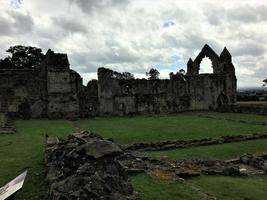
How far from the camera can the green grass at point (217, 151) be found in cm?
1772

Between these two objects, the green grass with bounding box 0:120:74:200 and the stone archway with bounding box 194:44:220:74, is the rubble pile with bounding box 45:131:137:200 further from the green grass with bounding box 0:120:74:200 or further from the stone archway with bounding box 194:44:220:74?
the stone archway with bounding box 194:44:220:74

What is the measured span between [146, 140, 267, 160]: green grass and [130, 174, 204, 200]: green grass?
5.31 m

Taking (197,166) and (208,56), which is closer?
(197,166)

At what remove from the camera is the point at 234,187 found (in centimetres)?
1185

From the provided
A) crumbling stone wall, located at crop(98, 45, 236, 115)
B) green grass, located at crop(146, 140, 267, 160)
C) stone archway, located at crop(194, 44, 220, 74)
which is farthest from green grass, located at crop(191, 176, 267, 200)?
stone archway, located at crop(194, 44, 220, 74)

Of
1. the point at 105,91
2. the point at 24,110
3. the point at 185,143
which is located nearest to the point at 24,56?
the point at 105,91

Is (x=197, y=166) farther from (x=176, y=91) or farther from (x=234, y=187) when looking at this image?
(x=176, y=91)

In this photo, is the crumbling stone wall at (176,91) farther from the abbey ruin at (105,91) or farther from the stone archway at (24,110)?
the stone archway at (24,110)

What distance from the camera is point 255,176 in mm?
14094

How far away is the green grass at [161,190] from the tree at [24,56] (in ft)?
195

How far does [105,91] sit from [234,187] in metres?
31.3

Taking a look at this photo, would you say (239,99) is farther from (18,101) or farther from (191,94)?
(18,101)

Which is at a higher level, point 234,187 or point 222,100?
point 222,100

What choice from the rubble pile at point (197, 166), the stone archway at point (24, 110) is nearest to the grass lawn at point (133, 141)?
the rubble pile at point (197, 166)
